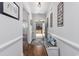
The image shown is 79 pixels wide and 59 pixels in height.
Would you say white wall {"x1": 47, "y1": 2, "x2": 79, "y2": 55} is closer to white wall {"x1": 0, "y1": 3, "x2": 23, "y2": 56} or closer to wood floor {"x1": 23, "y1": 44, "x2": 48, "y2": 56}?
white wall {"x1": 0, "y1": 3, "x2": 23, "y2": 56}

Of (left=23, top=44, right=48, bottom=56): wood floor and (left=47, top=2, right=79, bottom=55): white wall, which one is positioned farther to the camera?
(left=23, top=44, right=48, bottom=56): wood floor

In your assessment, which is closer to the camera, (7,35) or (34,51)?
(7,35)

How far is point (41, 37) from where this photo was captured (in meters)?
10.9

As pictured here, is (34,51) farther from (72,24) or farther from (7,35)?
(72,24)

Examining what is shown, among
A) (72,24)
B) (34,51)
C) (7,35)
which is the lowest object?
(34,51)

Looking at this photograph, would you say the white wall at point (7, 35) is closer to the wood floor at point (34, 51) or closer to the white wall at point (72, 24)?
the white wall at point (72, 24)

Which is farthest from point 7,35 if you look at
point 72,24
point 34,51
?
point 34,51

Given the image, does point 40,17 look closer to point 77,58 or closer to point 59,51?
point 59,51

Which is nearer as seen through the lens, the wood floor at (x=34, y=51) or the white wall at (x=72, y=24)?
the white wall at (x=72, y=24)

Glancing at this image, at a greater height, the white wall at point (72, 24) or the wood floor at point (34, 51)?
the white wall at point (72, 24)

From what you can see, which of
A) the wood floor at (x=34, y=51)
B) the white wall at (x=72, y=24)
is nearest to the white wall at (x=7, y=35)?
the white wall at (x=72, y=24)

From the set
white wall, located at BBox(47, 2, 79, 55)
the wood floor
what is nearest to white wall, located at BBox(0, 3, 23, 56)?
white wall, located at BBox(47, 2, 79, 55)

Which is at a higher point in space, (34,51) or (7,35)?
(7,35)

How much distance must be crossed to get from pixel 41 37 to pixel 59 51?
6.91 m
